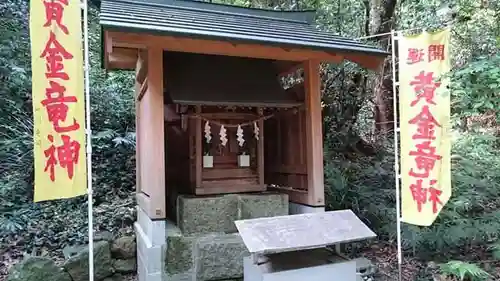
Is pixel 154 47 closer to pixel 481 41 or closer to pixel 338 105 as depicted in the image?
pixel 338 105

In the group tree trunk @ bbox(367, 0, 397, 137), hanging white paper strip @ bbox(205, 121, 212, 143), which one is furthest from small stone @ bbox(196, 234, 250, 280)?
tree trunk @ bbox(367, 0, 397, 137)

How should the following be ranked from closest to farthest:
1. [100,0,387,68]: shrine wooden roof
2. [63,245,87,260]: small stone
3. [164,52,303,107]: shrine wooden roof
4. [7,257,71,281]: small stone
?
[100,0,387,68]: shrine wooden roof → [7,257,71,281]: small stone → [164,52,303,107]: shrine wooden roof → [63,245,87,260]: small stone

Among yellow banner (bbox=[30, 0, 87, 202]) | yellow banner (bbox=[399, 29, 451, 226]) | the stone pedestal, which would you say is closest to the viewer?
yellow banner (bbox=[30, 0, 87, 202])

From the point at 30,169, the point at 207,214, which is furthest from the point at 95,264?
the point at 30,169

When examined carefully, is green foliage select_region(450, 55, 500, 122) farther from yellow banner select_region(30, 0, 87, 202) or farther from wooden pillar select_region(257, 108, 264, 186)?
yellow banner select_region(30, 0, 87, 202)

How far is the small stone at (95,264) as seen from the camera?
493cm

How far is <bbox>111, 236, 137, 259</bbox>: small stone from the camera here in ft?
17.9

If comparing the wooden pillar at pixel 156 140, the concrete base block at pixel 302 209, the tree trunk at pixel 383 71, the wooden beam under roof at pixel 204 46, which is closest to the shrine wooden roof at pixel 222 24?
the wooden beam under roof at pixel 204 46

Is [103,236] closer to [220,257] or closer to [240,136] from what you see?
[220,257]

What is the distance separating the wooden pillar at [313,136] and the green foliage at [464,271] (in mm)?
1565

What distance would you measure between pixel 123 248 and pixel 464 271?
4.26 m

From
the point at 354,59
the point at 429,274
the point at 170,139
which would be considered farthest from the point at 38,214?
the point at 429,274

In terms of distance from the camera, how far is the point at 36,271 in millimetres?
4559

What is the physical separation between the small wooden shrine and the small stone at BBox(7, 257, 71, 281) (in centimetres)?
131
